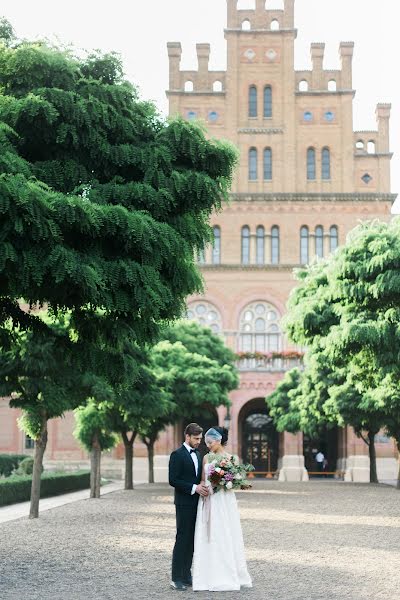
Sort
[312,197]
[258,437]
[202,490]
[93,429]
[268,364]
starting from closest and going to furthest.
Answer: [202,490], [93,429], [268,364], [312,197], [258,437]

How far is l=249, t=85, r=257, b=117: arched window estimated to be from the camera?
174ft

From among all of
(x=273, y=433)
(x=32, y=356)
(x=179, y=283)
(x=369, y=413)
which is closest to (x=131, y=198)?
(x=179, y=283)

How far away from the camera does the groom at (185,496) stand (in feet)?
34.9

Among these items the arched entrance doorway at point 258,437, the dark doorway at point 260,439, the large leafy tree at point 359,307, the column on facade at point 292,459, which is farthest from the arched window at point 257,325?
the large leafy tree at point 359,307

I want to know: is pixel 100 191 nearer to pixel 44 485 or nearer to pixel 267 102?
pixel 44 485

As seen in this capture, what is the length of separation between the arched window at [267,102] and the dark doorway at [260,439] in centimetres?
1730

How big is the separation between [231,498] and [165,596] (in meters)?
1.38

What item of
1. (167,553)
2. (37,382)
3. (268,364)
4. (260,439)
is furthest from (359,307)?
(260,439)

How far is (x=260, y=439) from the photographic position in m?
55.7

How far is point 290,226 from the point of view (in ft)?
172

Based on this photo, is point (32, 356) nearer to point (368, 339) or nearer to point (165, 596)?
point (368, 339)

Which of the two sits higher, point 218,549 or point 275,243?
point 275,243

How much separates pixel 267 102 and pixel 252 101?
89 cm

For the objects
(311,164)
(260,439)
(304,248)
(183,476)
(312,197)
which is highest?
(311,164)
